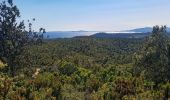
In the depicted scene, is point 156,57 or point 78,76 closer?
point 156,57

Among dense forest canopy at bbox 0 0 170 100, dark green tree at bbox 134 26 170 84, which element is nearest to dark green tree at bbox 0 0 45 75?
dense forest canopy at bbox 0 0 170 100

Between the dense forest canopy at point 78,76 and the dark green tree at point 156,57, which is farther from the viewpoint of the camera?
the dark green tree at point 156,57

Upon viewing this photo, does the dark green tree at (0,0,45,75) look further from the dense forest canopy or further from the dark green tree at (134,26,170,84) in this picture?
the dark green tree at (134,26,170,84)

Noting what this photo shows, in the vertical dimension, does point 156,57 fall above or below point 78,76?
above

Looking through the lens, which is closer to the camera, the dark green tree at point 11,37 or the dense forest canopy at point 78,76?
the dense forest canopy at point 78,76

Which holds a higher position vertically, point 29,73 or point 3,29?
point 3,29

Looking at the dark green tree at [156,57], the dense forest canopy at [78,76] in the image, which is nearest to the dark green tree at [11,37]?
the dense forest canopy at [78,76]

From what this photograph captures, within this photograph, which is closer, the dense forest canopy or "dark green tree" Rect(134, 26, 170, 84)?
the dense forest canopy

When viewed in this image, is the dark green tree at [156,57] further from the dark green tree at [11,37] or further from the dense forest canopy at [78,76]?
the dark green tree at [11,37]

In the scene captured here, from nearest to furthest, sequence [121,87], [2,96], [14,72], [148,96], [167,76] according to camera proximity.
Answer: [2,96] → [148,96] → [121,87] → [167,76] → [14,72]

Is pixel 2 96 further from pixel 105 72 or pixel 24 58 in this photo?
pixel 24 58

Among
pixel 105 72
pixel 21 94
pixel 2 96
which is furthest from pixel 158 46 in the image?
pixel 2 96
